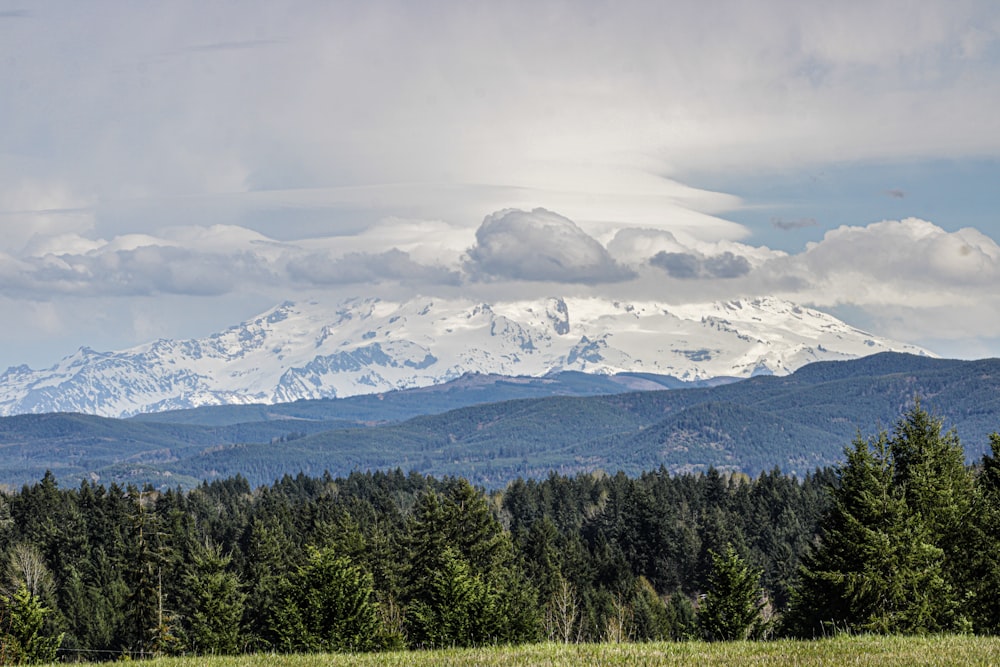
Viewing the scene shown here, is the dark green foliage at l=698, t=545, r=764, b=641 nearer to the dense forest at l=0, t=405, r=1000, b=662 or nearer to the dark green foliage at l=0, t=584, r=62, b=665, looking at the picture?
the dense forest at l=0, t=405, r=1000, b=662

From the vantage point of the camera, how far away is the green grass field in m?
25.8

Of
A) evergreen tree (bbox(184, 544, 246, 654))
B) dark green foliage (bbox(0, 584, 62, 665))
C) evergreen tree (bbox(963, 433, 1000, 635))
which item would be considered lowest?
evergreen tree (bbox(184, 544, 246, 654))

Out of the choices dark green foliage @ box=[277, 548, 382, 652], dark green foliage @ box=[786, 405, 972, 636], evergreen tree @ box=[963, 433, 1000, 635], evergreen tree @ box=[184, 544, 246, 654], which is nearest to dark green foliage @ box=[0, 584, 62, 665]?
dark green foliage @ box=[277, 548, 382, 652]

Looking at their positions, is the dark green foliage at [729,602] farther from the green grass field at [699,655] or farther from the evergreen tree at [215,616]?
the evergreen tree at [215,616]

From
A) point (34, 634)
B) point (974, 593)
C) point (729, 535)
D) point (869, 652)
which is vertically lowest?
point (729, 535)

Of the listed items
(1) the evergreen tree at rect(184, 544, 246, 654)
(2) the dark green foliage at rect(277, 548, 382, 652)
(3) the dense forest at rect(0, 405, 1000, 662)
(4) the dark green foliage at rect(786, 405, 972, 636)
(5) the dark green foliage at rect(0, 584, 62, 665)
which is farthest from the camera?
(1) the evergreen tree at rect(184, 544, 246, 654)

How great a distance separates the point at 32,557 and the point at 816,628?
11215cm

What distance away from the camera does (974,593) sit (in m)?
50.4

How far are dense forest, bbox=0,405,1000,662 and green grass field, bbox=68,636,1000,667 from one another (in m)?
15.4

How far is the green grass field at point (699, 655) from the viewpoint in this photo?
2584cm

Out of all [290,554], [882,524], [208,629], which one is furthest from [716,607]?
[290,554]

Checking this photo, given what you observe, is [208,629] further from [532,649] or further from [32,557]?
[32,557]

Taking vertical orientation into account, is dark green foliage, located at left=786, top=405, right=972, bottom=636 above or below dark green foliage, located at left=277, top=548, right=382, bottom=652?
above

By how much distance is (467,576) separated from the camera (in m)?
66.4
